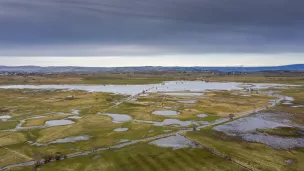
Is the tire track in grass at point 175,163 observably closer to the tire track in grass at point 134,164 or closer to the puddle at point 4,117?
the tire track in grass at point 134,164

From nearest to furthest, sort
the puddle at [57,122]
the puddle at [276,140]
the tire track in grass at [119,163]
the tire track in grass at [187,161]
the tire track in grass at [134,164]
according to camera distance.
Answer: the tire track in grass at [134,164], the tire track in grass at [119,163], the tire track in grass at [187,161], the puddle at [276,140], the puddle at [57,122]

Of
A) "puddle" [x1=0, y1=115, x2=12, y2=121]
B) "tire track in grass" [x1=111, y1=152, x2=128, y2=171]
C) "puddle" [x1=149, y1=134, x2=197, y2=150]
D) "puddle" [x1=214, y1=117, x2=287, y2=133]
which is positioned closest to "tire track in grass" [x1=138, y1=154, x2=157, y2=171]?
"tire track in grass" [x1=111, y1=152, x2=128, y2=171]

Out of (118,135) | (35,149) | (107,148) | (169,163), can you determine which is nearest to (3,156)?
(35,149)

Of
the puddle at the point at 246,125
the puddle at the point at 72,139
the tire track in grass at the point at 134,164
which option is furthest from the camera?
the puddle at the point at 246,125

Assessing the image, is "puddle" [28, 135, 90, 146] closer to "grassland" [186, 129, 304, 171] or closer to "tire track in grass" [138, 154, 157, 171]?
"tire track in grass" [138, 154, 157, 171]

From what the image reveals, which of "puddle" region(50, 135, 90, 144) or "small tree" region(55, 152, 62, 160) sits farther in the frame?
"puddle" region(50, 135, 90, 144)

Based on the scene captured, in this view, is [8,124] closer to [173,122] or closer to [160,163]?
[173,122]

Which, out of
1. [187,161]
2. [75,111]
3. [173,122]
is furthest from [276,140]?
[75,111]

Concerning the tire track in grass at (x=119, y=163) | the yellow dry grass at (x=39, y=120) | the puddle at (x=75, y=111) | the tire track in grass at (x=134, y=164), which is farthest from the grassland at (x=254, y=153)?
the puddle at (x=75, y=111)

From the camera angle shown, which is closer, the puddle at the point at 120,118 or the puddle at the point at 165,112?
the puddle at the point at 120,118
